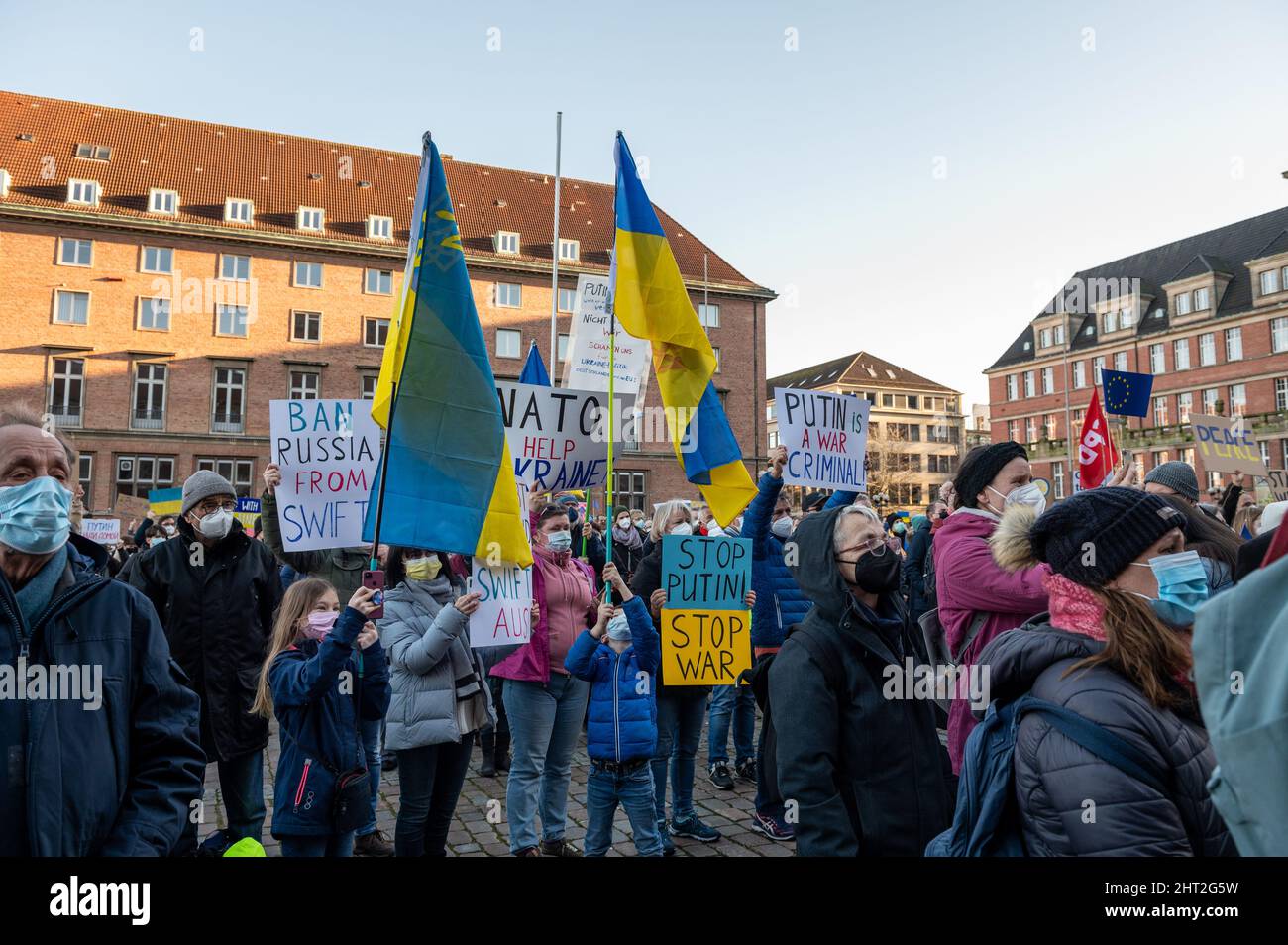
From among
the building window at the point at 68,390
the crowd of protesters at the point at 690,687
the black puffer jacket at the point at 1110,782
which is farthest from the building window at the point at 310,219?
the black puffer jacket at the point at 1110,782

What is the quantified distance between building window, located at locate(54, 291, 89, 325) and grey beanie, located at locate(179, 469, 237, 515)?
39250mm

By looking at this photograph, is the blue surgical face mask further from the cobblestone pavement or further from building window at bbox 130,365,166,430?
building window at bbox 130,365,166,430

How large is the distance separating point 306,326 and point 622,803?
39.9m

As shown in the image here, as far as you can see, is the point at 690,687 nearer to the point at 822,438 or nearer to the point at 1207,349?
the point at 822,438

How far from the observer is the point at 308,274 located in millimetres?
40812

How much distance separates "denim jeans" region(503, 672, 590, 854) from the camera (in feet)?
16.9

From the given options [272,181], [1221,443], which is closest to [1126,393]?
[1221,443]

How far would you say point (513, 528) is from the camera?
4.61 m

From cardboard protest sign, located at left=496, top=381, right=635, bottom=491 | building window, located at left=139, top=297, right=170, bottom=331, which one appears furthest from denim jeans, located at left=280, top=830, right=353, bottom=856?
building window, located at left=139, top=297, right=170, bottom=331

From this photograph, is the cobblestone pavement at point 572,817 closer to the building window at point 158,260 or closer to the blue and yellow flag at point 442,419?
the blue and yellow flag at point 442,419

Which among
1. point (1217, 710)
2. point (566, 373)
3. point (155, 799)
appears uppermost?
point (566, 373)
